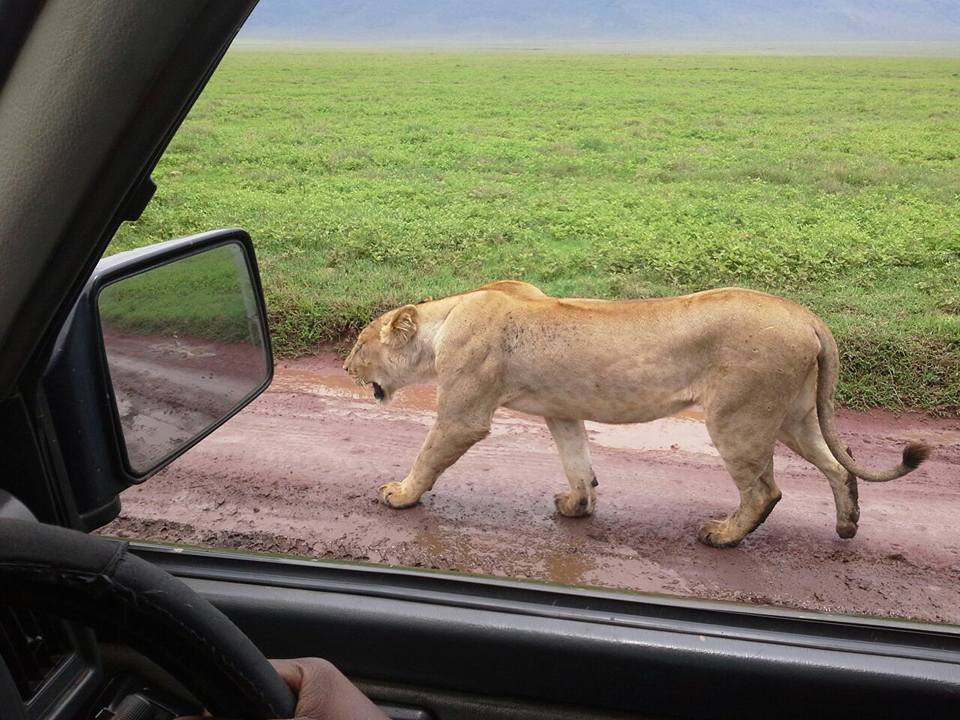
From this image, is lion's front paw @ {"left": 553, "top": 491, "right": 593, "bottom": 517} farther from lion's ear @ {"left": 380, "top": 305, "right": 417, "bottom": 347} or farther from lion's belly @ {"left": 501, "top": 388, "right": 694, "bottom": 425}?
lion's ear @ {"left": 380, "top": 305, "right": 417, "bottom": 347}

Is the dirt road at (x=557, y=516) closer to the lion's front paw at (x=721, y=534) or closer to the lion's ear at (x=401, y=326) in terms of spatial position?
the lion's front paw at (x=721, y=534)

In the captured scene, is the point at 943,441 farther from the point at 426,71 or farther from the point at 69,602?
the point at 69,602

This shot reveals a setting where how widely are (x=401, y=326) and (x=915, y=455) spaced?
1.49m

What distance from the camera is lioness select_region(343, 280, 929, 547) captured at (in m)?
2.46

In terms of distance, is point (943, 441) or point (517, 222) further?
point (517, 222)

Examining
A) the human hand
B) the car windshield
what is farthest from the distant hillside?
the human hand

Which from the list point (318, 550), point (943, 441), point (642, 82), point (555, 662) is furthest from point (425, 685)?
point (642, 82)

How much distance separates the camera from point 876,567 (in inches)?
87.4

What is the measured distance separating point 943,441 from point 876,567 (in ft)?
1.50

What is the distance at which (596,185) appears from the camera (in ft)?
10.5

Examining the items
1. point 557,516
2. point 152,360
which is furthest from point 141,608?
point 557,516

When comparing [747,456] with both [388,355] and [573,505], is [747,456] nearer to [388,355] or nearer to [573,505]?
[573,505]

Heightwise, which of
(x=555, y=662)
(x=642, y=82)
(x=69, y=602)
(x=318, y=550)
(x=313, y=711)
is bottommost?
(x=318, y=550)

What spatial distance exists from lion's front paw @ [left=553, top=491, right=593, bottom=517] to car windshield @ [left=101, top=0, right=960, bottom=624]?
1.1 inches
